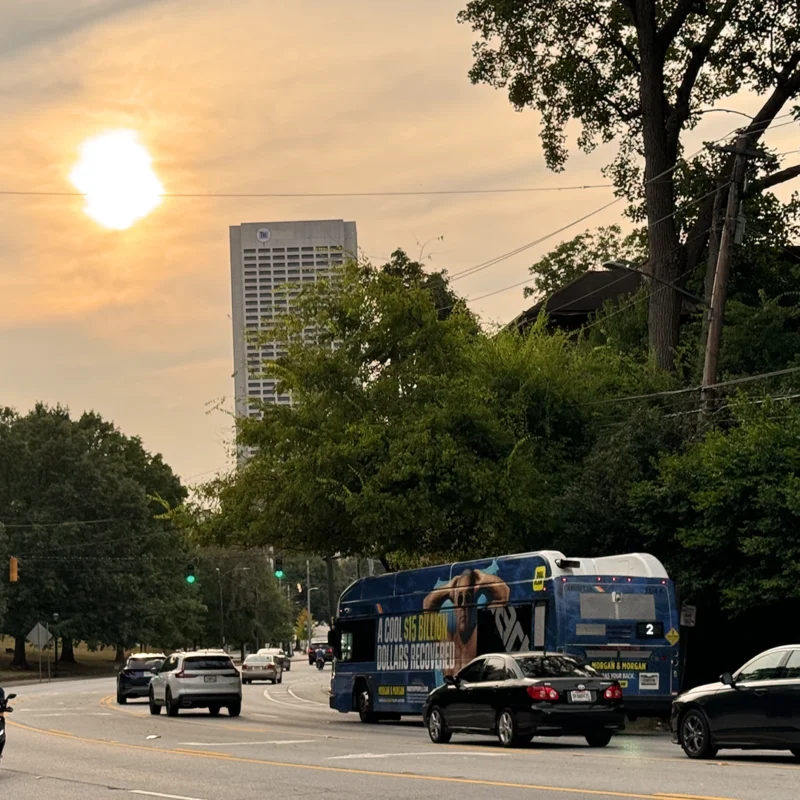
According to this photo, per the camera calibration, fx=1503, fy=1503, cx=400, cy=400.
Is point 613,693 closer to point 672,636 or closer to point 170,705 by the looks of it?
point 672,636

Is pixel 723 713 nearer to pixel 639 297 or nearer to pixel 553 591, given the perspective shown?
pixel 553 591

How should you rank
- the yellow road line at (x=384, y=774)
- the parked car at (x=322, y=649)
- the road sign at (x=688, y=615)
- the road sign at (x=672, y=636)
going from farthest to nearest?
the parked car at (x=322, y=649), the road sign at (x=688, y=615), the road sign at (x=672, y=636), the yellow road line at (x=384, y=774)

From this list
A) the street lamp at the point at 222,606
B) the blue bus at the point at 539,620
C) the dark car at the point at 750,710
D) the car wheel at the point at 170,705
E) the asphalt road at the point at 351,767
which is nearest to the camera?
the asphalt road at the point at 351,767

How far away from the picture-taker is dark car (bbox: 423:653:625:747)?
2191cm

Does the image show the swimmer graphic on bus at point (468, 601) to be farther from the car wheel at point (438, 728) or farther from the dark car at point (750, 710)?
the dark car at point (750, 710)

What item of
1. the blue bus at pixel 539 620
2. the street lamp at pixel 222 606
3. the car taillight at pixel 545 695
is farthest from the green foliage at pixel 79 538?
the car taillight at pixel 545 695

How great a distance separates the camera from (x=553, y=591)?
86.2 ft

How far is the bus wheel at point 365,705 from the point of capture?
33.9 metres

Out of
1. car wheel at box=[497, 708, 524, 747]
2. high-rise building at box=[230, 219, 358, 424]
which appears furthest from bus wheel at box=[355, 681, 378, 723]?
high-rise building at box=[230, 219, 358, 424]

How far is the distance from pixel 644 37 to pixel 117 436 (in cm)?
7368

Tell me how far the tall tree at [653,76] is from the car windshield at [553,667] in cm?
2139

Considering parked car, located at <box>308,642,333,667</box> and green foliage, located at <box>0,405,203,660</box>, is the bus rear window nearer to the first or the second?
parked car, located at <box>308,642,333,667</box>

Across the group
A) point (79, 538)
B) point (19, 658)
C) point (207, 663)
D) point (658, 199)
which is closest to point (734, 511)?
point (207, 663)

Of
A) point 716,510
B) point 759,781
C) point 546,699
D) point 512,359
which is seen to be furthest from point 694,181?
point 759,781
